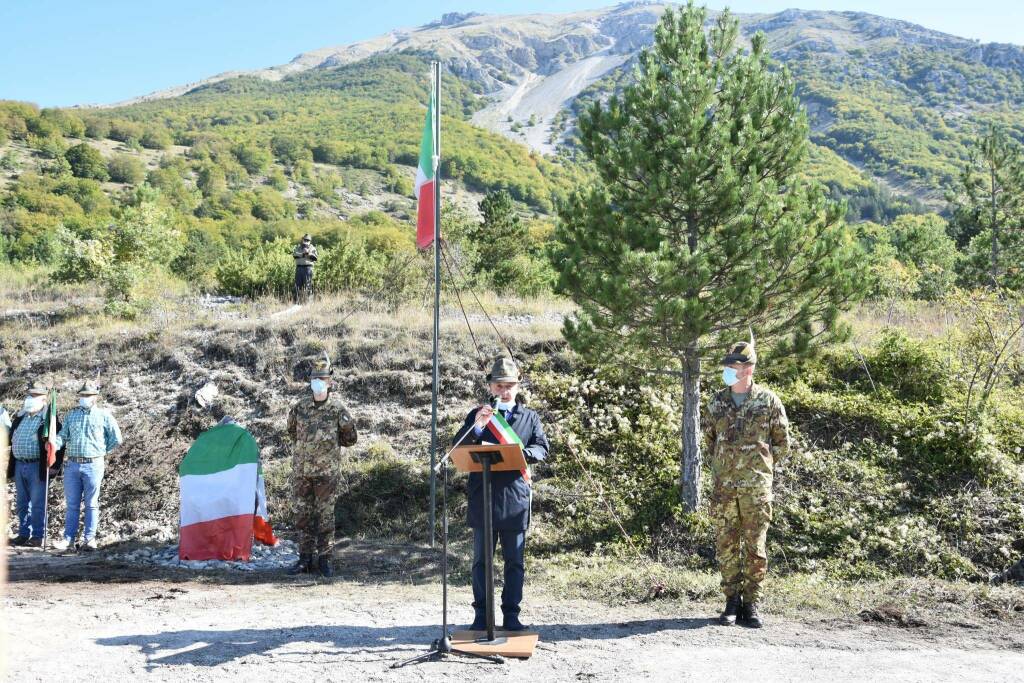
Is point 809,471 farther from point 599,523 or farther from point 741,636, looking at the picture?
point 741,636

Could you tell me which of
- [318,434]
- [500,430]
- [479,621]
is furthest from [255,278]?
[500,430]

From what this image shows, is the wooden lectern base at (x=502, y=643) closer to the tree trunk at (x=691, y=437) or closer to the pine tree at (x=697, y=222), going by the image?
the tree trunk at (x=691, y=437)

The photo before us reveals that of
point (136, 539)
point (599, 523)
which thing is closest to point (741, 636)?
point (599, 523)

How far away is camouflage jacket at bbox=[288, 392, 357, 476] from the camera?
7223 millimetres

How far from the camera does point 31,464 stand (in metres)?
8.80

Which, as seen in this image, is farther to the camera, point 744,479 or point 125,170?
point 125,170

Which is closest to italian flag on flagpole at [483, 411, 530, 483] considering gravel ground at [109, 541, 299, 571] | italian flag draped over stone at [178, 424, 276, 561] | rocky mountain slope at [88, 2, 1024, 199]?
italian flag draped over stone at [178, 424, 276, 561]

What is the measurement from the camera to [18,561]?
7.75 m

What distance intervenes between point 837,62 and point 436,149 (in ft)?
671

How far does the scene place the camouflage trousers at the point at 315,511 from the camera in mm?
7246

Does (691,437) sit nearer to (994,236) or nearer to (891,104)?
(994,236)

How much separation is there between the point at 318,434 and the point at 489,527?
2.82 metres

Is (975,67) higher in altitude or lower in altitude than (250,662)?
higher

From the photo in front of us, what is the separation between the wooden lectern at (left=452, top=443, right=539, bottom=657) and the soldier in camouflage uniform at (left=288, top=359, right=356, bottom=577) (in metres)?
2.57
